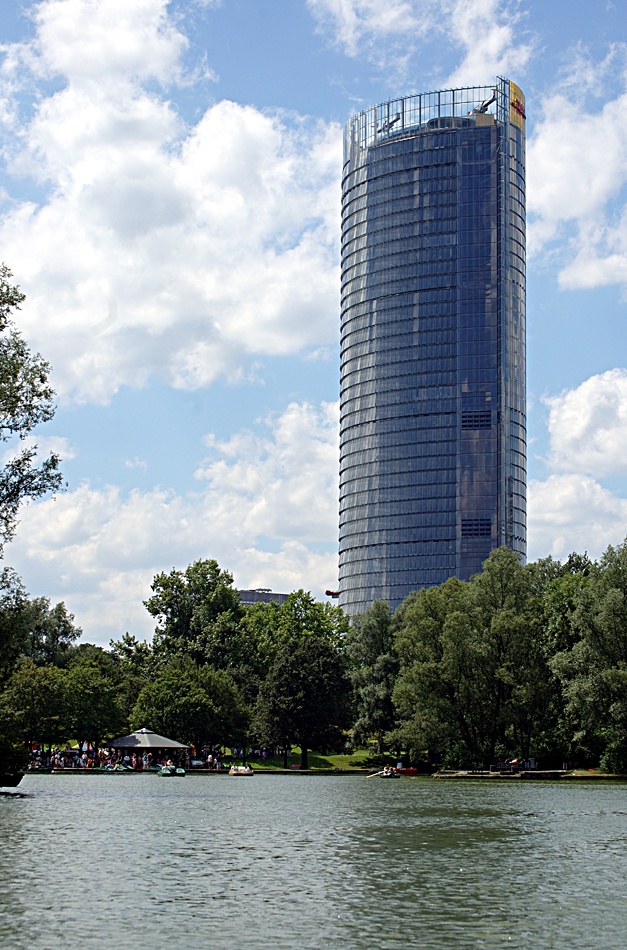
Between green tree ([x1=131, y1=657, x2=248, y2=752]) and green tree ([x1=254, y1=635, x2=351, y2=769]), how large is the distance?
12.9ft

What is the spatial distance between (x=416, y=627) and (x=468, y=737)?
11.3 m

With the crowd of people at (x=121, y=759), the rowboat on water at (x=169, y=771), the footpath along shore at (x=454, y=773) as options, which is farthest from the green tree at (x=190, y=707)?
the rowboat on water at (x=169, y=771)

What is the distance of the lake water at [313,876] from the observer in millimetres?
22047

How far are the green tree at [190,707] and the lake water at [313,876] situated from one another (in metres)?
65.6

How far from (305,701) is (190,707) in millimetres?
12439

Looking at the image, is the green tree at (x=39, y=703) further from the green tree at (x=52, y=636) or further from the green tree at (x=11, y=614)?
the green tree at (x=11, y=614)

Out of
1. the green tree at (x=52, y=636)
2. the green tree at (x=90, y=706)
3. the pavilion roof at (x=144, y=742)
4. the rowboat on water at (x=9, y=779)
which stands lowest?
the rowboat on water at (x=9, y=779)

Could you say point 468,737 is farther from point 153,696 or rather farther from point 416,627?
point 153,696

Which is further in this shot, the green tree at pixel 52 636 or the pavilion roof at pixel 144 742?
the green tree at pixel 52 636

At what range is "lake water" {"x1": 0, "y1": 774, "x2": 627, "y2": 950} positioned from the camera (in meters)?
22.0

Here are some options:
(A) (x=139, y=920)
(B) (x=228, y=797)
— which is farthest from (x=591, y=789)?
(A) (x=139, y=920)

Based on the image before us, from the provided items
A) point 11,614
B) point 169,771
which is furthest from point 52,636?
point 11,614

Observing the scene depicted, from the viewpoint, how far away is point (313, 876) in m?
30.1

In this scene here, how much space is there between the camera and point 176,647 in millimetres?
146625
